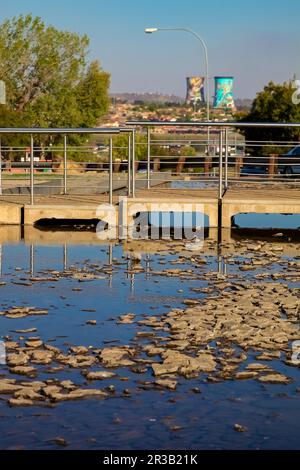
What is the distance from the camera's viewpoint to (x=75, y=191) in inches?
670

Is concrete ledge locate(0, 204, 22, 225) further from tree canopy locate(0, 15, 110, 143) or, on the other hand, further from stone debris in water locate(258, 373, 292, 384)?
tree canopy locate(0, 15, 110, 143)

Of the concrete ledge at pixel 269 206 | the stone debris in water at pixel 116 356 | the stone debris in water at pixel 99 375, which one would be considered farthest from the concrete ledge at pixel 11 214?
the stone debris in water at pixel 99 375

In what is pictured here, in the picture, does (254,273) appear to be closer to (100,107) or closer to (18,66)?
(18,66)

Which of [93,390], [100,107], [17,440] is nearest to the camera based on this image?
[17,440]

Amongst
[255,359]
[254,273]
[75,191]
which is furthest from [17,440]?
[75,191]

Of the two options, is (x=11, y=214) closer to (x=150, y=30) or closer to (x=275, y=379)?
(x=275, y=379)

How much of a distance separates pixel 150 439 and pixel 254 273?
16.4ft

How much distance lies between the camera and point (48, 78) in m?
53.5

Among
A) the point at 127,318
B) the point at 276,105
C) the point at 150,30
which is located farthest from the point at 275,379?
the point at 276,105

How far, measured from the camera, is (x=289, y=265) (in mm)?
9828

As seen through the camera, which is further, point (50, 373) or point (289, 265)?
point (289, 265)

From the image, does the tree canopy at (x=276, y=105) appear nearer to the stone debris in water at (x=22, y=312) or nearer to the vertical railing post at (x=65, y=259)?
the vertical railing post at (x=65, y=259)

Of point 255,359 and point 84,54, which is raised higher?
point 84,54
